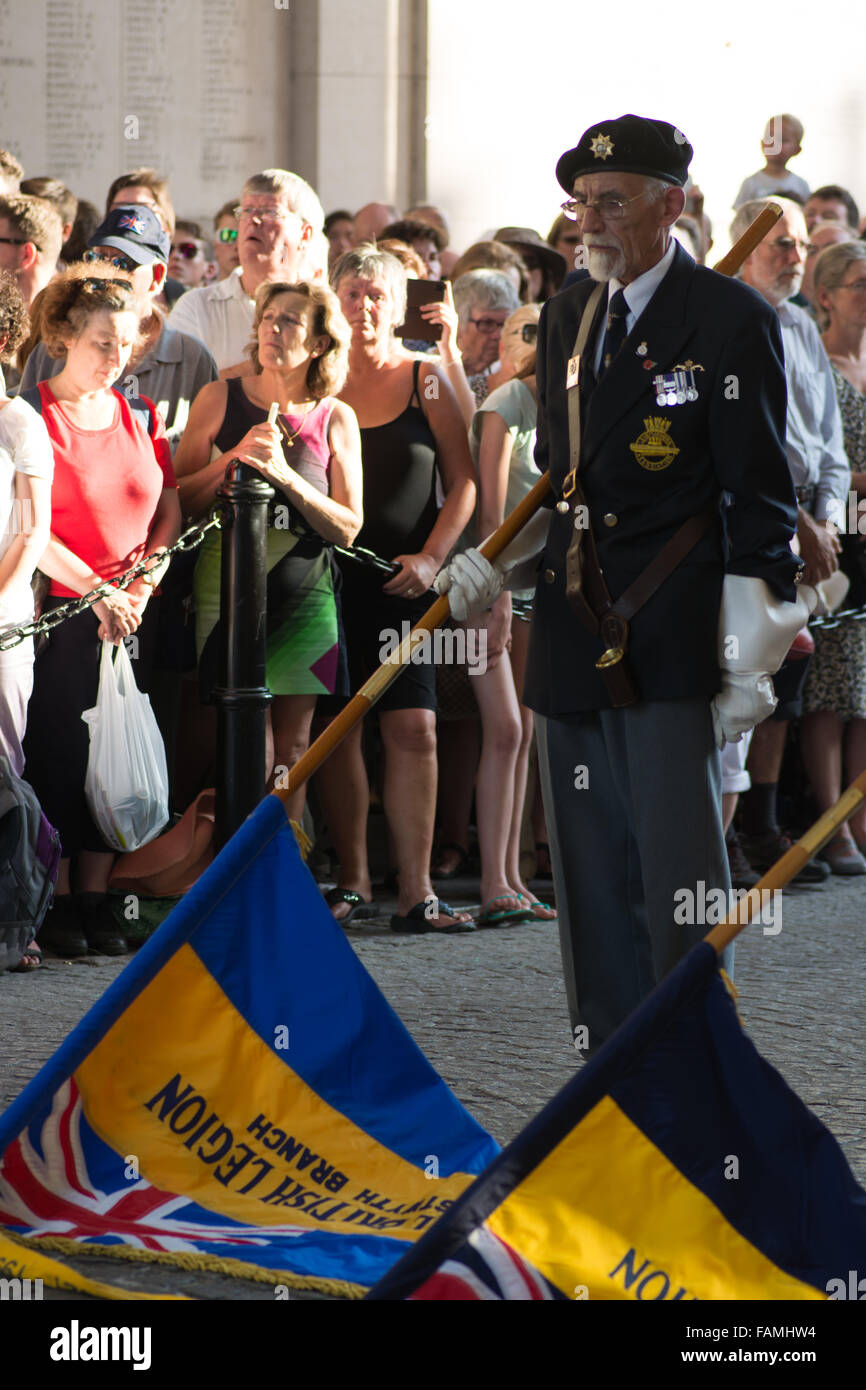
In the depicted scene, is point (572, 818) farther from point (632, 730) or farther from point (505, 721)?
point (505, 721)

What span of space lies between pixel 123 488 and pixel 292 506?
1.80 feet

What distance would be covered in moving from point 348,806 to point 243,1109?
Result: 113 inches

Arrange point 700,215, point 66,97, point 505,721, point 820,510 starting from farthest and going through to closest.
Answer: point 66,97 < point 700,215 < point 820,510 < point 505,721

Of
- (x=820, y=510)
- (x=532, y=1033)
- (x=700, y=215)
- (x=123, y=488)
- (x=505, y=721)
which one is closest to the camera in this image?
(x=532, y=1033)

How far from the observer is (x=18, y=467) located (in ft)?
19.3

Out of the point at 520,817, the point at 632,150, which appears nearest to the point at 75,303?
the point at 520,817

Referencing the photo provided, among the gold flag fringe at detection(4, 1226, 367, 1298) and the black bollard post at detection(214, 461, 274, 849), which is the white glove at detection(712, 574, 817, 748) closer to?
the gold flag fringe at detection(4, 1226, 367, 1298)

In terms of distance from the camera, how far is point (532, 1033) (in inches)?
205

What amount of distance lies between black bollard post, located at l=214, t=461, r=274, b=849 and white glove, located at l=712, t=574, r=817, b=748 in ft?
8.18

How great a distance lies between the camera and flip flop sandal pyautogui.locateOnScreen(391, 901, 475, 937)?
657cm

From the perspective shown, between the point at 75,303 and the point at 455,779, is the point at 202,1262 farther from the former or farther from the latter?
the point at 455,779

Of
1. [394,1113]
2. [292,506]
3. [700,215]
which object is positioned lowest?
[394,1113]
